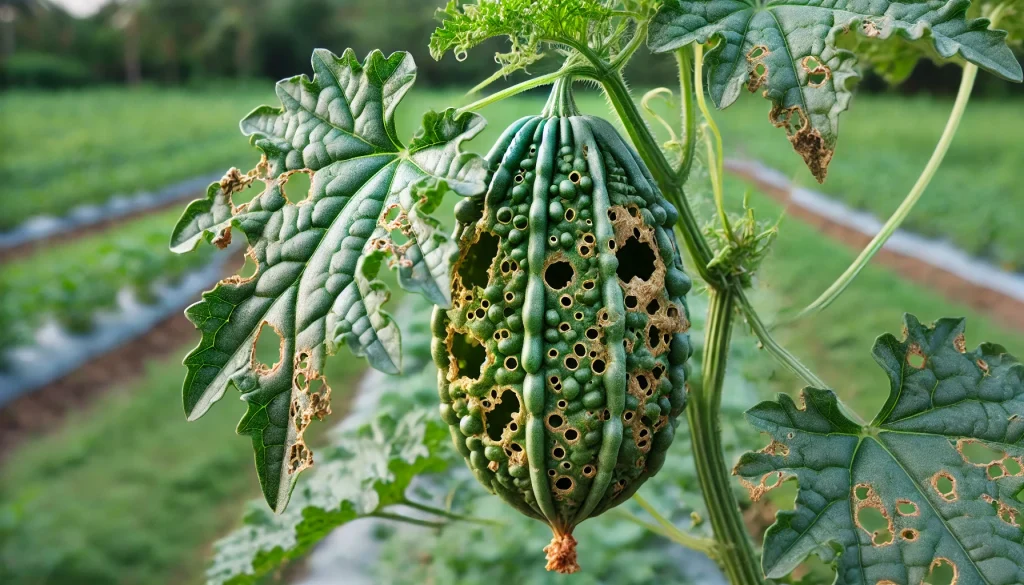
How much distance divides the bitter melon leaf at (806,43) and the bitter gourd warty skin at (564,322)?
0.54ft

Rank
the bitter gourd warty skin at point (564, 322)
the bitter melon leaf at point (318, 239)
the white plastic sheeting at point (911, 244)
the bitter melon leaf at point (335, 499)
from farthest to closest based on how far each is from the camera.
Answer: the white plastic sheeting at point (911, 244) < the bitter melon leaf at point (335, 499) < the bitter gourd warty skin at point (564, 322) < the bitter melon leaf at point (318, 239)

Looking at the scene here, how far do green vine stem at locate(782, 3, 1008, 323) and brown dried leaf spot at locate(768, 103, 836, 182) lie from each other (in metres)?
0.33

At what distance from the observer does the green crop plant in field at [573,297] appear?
940mm

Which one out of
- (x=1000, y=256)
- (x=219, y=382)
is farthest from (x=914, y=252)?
(x=219, y=382)

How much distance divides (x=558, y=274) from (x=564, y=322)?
7cm

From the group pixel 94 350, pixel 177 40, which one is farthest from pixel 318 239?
pixel 177 40

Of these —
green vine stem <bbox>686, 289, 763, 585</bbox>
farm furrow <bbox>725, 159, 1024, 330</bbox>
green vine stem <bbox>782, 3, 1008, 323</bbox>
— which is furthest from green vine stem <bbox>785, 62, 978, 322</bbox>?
farm furrow <bbox>725, 159, 1024, 330</bbox>

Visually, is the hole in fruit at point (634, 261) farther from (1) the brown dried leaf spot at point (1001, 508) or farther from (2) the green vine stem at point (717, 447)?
(1) the brown dried leaf spot at point (1001, 508)

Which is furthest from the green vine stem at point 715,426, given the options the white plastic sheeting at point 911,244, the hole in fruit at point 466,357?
the white plastic sheeting at point 911,244

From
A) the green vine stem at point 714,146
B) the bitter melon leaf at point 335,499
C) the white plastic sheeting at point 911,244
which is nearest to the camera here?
the green vine stem at point 714,146

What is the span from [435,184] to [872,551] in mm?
675

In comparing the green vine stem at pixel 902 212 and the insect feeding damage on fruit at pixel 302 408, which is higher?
→ the green vine stem at pixel 902 212

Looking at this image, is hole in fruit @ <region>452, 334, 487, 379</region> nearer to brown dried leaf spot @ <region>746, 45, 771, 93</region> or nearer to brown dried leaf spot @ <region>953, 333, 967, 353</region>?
brown dried leaf spot @ <region>746, 45, 771, 93</region>

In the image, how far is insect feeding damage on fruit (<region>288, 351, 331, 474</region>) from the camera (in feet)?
3.06
